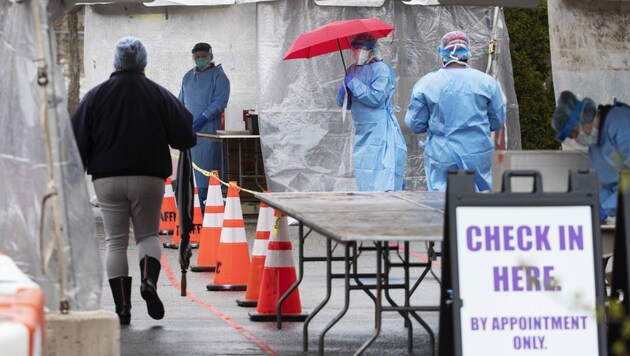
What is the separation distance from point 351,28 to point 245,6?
457 centimetres

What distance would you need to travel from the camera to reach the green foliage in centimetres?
2236

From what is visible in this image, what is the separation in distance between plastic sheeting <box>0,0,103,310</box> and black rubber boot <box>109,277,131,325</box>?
→ 2418mm

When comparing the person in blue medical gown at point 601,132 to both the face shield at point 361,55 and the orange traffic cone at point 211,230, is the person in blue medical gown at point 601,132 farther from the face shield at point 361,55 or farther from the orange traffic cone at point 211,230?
the face shield at point 361,55

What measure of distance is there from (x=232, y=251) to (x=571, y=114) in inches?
184

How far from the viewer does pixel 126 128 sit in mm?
9297

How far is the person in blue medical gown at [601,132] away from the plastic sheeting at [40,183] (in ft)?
7.66

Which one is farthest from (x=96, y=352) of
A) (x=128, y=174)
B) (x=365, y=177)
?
(x=365, y=177)

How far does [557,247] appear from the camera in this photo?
616 cm

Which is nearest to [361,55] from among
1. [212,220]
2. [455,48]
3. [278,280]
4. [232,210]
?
[212,220]

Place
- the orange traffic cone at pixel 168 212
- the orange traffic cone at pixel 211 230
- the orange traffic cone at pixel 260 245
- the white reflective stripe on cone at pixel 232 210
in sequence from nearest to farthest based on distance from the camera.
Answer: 1. the orange traffic cone at pixel 260 245
2. the white reflective stripe on cone at pixel 232 210
3. the orange traffic cone at pixel 211 230
4. the orange traffic cone at pixel 168 212

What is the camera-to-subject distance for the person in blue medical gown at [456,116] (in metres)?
11.1

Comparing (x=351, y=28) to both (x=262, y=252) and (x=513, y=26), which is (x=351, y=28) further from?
(x=513, y=26)

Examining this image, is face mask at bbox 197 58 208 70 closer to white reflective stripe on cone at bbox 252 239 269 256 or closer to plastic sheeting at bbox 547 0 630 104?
white reflective stripe on cone at bbox 252 239 269 256

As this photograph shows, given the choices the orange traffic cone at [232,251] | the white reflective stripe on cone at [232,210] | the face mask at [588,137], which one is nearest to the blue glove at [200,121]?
the orange traffic cone at [232,251]
